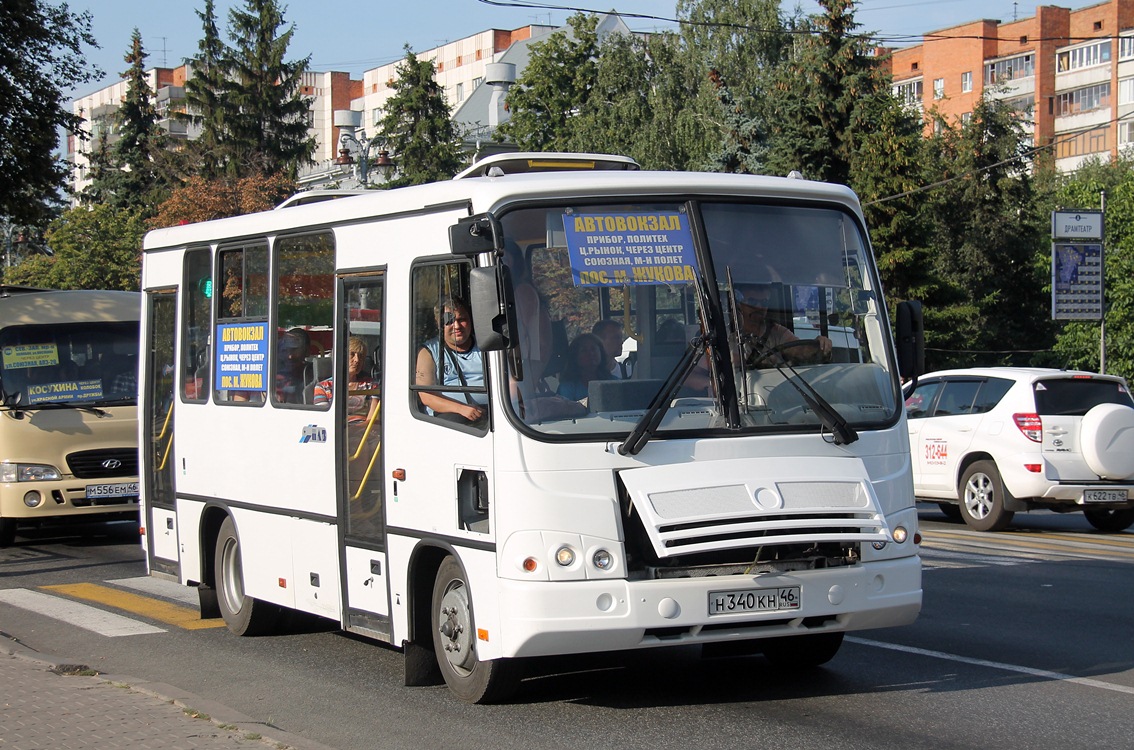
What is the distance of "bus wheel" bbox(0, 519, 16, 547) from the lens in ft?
54.4

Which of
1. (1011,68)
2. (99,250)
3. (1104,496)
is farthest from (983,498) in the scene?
(1011,68)

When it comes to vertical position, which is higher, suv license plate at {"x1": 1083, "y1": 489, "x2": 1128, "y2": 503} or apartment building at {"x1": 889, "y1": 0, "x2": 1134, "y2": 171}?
apartment building at {"x1": 889, "y1": 0, "x2": 1134, "y2": 171}

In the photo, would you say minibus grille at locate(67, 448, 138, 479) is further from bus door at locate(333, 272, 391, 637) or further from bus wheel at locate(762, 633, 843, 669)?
bus wheel at locate(762, 633, 843, 669)

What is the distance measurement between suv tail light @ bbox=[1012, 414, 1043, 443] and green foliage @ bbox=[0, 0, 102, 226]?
1830cm

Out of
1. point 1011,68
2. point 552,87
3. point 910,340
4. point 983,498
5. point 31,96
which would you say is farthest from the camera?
point 1011,68

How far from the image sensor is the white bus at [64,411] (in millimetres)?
16156

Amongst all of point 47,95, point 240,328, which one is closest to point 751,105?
point 47,95

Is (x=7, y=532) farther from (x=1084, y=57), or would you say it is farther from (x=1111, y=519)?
Result: (x=1084, y=57)

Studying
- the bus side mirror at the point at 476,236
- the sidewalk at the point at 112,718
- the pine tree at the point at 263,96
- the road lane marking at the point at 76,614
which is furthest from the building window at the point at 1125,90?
the sidewalk at the point at 112,718

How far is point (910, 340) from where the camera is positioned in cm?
816

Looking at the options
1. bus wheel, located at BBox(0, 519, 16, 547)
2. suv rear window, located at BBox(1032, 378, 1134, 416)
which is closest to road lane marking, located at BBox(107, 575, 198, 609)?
bus wheel, located at BBox(0, 519, 16, 547)

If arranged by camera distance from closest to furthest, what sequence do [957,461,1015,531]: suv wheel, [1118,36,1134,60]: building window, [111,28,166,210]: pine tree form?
[957,461,1015,531]: suv wheel, [111,28,166,210]: pine tree, [1118,36,1134,60]: building window

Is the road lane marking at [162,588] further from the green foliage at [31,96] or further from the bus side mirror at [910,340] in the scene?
the green foliage at [31,96]

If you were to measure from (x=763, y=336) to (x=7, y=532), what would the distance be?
11851 millimetres
